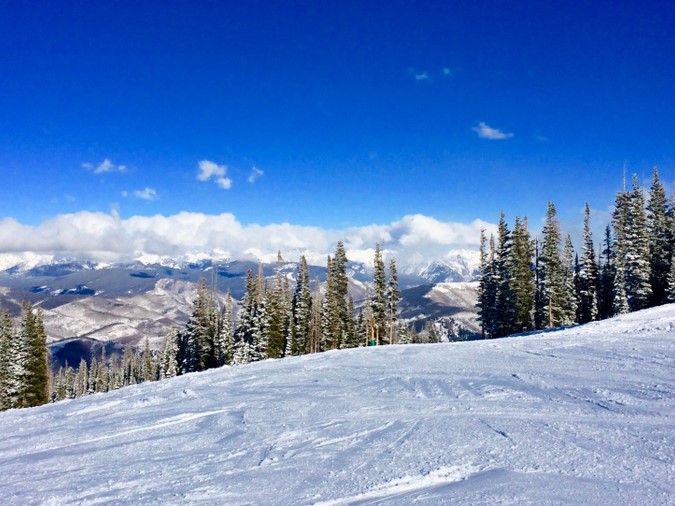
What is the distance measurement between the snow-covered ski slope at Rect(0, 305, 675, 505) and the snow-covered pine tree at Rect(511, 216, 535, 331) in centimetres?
3209

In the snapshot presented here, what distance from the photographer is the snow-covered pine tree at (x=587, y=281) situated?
53812mm

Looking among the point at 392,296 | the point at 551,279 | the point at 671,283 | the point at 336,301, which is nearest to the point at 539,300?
the point at 551,279

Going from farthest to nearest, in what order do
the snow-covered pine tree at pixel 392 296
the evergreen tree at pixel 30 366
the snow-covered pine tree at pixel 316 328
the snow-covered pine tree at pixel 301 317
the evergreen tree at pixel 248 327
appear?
the snow-covered pine tree at pixel 301 317 → the snow-covered pine tree at pixel 316 328 → the snow-covered pine tree at pixel 392 296 → the evergreen tree at pixel 248 327 → the evergreen tree at pixel 30 366

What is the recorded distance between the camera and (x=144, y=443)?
9.20m

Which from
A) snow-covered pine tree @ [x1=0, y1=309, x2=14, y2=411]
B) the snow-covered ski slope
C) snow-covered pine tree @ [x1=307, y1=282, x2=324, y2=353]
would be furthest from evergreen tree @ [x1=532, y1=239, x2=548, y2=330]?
snow-covered pine tree @ [x1=0, y1=309, x2=14, y2=411]

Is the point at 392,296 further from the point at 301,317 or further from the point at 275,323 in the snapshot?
the point at 275,323

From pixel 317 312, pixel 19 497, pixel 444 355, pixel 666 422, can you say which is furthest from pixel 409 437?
pixel 317 312

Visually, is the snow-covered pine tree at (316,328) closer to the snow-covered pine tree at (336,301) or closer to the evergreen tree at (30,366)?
the snow-covered pine tree at (336,301)

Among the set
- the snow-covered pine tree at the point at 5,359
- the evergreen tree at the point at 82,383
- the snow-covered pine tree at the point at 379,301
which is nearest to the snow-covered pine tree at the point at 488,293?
→ the snow-covered pine tree at the point at 379,301

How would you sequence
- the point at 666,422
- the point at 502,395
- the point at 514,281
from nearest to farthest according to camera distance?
the point at 666,422, the point at 502,395, the point at 514,281

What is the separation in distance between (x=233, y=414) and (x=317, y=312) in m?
43.9

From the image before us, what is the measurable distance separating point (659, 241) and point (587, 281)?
357 inches

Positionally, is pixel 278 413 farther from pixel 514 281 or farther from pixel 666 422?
pixel 514 281

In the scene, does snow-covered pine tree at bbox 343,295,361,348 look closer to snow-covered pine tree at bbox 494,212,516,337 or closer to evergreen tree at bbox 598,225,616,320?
snow-covered pine tree at bbox 494,212,516,337
